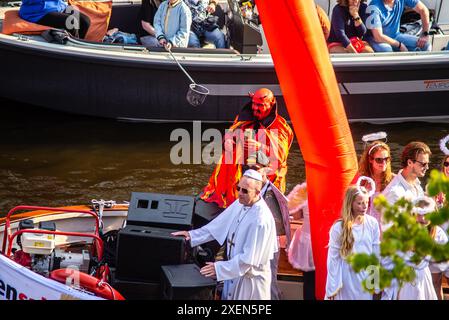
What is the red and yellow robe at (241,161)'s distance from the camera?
7906 mm

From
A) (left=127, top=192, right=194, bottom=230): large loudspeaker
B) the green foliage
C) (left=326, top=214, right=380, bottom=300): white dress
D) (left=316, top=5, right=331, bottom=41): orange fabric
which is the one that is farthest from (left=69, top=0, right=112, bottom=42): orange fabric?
the green foliage

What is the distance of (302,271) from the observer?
7449 millimetres

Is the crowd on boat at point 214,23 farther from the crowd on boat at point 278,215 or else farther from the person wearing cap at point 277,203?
the person wearing cap at point 277,203

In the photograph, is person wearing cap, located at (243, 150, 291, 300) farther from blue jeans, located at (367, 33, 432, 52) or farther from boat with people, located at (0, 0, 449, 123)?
blue jeans, located at (367, 33, 432, 52)

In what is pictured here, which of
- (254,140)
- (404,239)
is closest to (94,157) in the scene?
(254,140)

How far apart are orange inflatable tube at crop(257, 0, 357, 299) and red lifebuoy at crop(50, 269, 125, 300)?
4.86ft

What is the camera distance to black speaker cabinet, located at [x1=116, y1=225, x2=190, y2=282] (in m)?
6.93

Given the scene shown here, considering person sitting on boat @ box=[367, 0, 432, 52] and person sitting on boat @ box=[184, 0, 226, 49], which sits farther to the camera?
person sitting on boat @ box=[184, 0, 226, 49]

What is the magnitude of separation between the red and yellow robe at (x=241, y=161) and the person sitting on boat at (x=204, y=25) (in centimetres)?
420

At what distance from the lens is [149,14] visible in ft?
39.7

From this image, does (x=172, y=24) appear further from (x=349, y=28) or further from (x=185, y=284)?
(x=185, y=284)

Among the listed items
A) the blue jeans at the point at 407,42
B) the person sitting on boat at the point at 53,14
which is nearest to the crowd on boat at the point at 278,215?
the blue jeans at the point at 407,42
